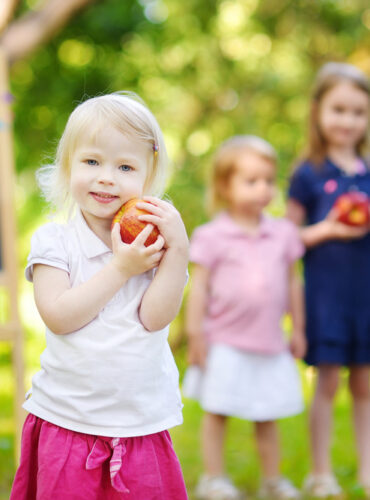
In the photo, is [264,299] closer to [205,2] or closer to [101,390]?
[101,390]

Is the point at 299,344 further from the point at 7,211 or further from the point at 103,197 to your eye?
the point at 103,197

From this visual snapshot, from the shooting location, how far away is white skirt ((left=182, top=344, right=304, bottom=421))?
282 cm

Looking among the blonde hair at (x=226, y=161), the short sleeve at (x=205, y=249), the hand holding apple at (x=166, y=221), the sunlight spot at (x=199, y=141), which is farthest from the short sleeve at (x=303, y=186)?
the sunlight spot at (x=199, y=141)

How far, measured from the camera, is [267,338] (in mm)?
2820

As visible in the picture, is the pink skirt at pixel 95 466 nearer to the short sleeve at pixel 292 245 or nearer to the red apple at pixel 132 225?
the red apple at pixel 132 225

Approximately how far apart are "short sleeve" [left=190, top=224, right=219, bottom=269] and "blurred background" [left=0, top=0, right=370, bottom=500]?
8.26 ft

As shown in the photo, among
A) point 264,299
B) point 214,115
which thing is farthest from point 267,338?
point 214,115

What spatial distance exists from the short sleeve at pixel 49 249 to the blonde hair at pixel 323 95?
5.95 feet

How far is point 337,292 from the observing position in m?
2.92

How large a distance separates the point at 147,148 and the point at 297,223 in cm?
170

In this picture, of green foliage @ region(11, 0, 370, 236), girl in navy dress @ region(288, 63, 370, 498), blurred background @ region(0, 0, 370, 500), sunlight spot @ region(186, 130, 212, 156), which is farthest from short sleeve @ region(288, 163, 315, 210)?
sunlight spot @ region(186, 130, 212, 156)

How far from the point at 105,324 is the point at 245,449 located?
2.66 meters

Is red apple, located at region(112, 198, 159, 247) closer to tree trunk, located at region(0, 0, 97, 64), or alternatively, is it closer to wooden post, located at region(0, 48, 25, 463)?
wooden post, located at region(0, 48, 25, 463)

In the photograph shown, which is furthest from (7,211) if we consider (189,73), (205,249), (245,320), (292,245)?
(189,73)
